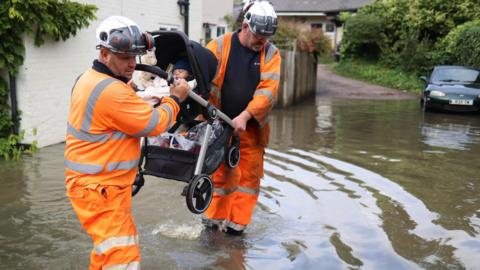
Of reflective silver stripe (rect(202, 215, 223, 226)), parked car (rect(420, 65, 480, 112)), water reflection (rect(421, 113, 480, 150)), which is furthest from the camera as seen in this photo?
parked car (rect(420, 65, 480, 112))

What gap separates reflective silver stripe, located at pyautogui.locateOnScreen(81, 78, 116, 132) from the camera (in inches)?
127

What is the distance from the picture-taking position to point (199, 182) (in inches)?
167

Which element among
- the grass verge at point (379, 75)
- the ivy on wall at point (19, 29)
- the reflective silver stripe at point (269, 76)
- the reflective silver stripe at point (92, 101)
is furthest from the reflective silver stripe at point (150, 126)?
the grass verge at point (379, 75)

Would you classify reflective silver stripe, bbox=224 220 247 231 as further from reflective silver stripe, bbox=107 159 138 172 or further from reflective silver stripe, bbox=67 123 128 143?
reflective silver stripe, bbox=67 123 128 143

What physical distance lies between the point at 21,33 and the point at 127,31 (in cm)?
569

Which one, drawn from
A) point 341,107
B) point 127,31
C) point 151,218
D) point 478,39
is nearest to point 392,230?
point 151,218

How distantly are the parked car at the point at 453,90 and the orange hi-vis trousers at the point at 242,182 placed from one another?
11423 millimetres

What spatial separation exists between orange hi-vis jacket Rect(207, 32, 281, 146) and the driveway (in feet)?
51.6

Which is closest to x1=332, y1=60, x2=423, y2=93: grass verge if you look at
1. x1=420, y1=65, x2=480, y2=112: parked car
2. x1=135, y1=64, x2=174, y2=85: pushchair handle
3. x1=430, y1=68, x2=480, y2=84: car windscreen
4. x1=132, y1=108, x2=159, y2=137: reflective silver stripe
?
x1=430, y1=68, x2=480, y2=84: car windscreen

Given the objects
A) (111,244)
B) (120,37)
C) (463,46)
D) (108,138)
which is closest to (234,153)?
(108,138)

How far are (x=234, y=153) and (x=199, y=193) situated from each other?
69 cm

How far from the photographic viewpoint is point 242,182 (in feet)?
16.9

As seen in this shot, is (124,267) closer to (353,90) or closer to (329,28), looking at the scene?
(353,90)

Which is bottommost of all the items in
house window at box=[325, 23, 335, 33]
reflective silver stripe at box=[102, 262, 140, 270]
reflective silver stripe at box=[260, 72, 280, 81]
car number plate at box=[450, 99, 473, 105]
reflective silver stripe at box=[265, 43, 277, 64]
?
car number plate at box=[450, 99, 473, 105]
